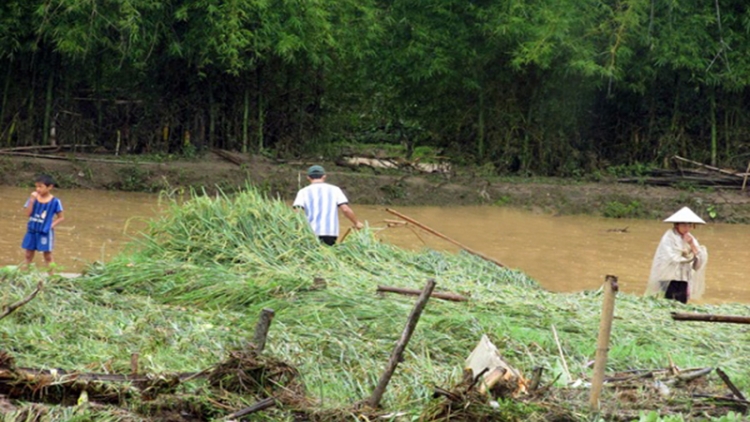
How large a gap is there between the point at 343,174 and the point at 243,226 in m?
9.51

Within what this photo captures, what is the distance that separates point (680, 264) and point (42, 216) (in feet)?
18.0

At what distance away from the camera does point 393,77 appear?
20.0 meters

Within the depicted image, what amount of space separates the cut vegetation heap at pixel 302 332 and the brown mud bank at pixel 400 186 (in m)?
8.30

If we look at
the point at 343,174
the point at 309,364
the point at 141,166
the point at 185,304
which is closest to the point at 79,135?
the point at 141,166

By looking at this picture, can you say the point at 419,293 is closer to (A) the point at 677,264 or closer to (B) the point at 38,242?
(A) the point at 677,264

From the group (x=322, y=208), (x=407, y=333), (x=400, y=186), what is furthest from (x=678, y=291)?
(x=400, y=186)

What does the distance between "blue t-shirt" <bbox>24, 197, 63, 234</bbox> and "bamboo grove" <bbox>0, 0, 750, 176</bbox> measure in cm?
700

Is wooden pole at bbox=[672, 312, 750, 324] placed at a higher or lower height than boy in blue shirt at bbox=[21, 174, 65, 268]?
higher

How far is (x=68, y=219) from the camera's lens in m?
14.1

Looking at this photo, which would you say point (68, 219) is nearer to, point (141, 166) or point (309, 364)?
point (141, 166)

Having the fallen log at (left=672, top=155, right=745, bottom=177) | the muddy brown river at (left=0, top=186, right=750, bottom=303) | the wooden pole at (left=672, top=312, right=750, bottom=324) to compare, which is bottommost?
the muddy brown river at (left=0, top=186, right=750, bottom=303)

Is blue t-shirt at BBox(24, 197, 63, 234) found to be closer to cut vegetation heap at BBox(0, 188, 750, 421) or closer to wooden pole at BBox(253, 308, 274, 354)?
cut vegetation heap at BBox(0, 188, 750, 421)

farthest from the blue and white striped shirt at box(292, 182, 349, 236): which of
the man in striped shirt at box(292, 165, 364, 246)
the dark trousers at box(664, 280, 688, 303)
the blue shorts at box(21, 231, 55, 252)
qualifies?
the dark trousers at box(664, 280, 688, 303)

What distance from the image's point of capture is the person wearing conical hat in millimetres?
9531
